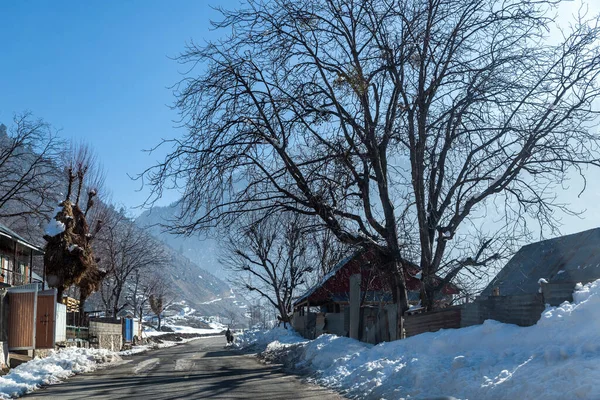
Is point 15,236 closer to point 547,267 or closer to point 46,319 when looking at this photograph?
point 46,319

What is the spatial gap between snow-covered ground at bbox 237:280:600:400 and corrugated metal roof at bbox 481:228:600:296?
17.2m

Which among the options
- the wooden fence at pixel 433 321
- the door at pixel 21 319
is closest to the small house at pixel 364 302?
the wooden fence at pixel 433 321

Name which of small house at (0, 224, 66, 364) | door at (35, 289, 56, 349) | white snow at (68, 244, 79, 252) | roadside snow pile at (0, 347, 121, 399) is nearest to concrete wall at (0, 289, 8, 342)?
small house at (0, 224, 66, 364)

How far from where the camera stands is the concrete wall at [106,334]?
3925 centimetres

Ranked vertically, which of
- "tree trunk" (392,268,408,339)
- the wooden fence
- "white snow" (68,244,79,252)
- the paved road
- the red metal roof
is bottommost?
the paved road

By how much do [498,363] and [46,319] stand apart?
22.9 metres

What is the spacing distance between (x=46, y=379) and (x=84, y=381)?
0.99 metres

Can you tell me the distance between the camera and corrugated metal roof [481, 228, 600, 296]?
28406 mm

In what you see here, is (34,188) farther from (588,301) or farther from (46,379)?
(588,301)

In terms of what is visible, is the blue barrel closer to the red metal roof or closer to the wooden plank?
the red metal roof

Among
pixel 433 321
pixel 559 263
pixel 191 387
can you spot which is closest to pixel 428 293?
pixel 433 321

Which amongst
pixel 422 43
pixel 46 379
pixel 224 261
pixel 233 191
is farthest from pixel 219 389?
pixel 224 261

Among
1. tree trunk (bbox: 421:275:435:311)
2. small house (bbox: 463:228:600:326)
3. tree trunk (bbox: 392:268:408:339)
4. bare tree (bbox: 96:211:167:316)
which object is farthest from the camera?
bare tree (bbox: 96:211:167:316)

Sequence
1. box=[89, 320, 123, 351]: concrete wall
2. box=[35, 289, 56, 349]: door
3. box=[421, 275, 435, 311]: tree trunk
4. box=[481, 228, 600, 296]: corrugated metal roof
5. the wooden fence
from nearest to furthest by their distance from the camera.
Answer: the wooden fence, box=[421, 275, 435, 311]: tree trunk, box=[35, 289, 56, 349]: door, box=[481, 228, 600, 296]: corrugated metal roof, box=[89, 320, 123, 351]: concrete wall
